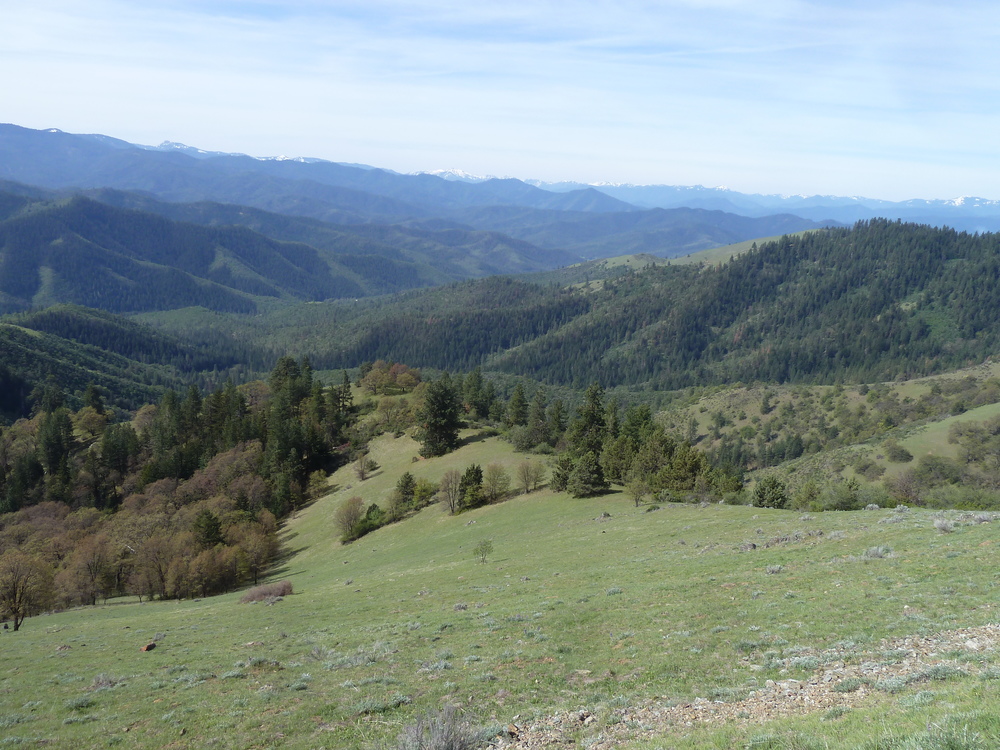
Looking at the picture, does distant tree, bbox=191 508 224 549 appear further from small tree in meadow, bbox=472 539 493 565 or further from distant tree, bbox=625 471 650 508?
distant tree, bbox=625 471 650 508

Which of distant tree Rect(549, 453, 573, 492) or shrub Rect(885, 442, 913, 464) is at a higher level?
distant tree Rect(549, 453, 573, 492)

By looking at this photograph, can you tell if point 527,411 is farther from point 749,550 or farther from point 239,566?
point 749,550

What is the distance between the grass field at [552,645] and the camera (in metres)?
13.4

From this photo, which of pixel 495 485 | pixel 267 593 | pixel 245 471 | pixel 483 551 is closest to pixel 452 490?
pixel 495 485

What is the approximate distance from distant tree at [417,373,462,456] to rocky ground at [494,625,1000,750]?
78.3 metres

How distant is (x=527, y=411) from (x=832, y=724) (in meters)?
91.1

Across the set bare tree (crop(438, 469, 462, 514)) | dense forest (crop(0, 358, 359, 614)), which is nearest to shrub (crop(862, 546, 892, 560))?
bare tree (crop(438, 469, 462, 514))

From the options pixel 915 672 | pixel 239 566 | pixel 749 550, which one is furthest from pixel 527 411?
pixel 915 672

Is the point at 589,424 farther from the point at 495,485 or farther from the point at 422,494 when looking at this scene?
the point at 422,494

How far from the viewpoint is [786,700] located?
39.0ft

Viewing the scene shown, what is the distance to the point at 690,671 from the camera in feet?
48.8

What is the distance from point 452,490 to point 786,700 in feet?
186

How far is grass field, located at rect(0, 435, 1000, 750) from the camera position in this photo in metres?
13.4

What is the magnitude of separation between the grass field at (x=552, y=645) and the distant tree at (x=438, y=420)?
5175cm
